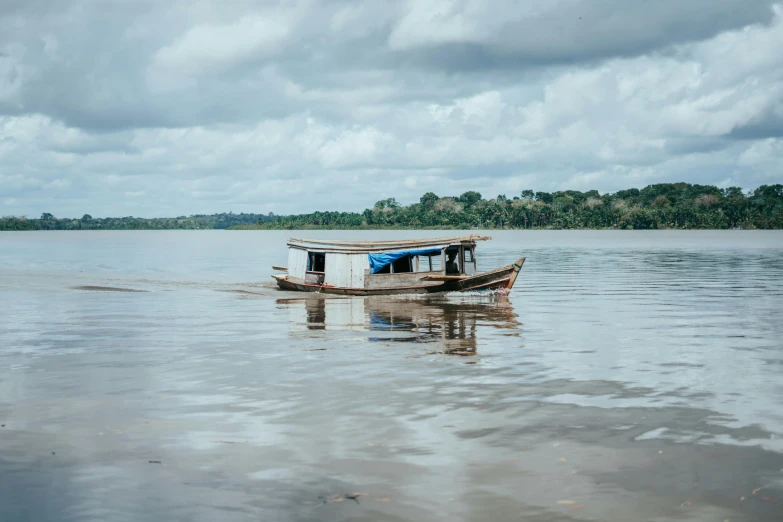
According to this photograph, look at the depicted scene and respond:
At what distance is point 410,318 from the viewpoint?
104ft

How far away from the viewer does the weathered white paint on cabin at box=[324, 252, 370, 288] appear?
41.0 metres

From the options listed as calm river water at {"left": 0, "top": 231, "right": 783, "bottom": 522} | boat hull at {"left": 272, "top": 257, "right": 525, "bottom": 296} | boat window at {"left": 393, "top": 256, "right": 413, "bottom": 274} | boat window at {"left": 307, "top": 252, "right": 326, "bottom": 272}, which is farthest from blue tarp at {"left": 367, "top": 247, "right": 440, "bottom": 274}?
calm river water at {"left": 0, "top": 231, "right": 783, "bottom": 522}

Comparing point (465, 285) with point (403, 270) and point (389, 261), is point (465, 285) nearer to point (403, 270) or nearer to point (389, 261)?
point (403, 270)

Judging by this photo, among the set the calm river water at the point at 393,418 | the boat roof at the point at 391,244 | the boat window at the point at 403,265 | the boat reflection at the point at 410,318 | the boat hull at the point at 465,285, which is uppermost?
the boat roof at the point at 391,244

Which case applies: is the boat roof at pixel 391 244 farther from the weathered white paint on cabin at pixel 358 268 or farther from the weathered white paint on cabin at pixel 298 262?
the weathered white paint on cabin at pixel 298 262

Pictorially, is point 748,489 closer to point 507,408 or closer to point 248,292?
point 507,408

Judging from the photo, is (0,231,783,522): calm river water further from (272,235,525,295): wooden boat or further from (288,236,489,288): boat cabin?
(288,236,489,288): boat cabin

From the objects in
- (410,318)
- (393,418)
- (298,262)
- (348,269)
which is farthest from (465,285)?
(393,418)

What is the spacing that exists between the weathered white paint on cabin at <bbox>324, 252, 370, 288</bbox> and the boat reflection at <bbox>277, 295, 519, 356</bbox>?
128 centimetres

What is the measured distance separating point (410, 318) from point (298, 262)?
14439 millimetres

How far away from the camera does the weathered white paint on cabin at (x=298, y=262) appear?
43906 millimetres

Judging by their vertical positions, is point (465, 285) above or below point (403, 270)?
below

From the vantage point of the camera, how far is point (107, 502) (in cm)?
1008

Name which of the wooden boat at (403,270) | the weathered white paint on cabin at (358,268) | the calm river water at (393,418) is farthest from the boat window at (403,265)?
the calm river water at (393,418)
